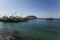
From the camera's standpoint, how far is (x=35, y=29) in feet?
4.19

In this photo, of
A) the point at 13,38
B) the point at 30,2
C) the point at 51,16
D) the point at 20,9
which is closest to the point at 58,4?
Answer: the point at 51,16

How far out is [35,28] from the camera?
4.19ft

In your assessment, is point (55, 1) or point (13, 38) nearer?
point (13, 38)

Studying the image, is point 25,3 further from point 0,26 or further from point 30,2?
point 0,26

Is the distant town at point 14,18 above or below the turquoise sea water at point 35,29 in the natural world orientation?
above

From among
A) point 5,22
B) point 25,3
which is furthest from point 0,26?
point 25,3

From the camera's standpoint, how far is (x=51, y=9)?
1.32 meters

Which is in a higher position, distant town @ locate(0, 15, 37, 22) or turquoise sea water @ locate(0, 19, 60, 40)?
distant town @ locate(0, 15, 37, 22)

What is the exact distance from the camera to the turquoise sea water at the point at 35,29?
1.25 meters

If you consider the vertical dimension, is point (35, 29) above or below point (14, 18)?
below

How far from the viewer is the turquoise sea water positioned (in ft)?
4.09

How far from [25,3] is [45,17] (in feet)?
1.25

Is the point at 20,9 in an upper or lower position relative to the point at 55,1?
lower

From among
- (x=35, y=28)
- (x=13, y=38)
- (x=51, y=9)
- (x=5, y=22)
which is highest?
(x=51, y=9)
